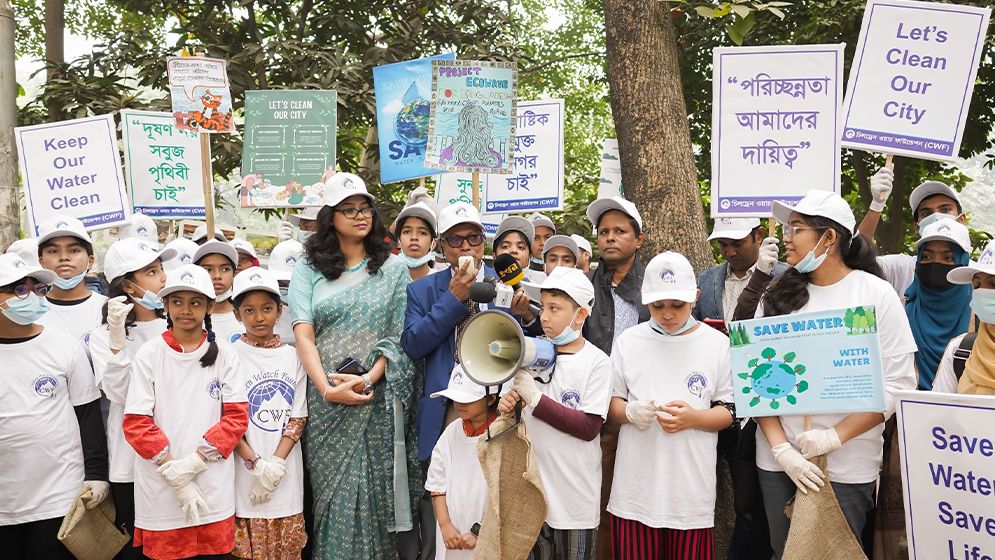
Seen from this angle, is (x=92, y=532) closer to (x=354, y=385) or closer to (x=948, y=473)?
(x=354, y=385)

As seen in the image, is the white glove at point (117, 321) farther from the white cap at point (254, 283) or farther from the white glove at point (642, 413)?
the white glove at point (642, 413)

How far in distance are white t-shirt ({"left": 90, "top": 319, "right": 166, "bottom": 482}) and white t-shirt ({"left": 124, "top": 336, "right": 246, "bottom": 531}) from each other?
4.2 inches

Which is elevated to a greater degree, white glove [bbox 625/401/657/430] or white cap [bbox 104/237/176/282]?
white cap [bbox 104/237/176/282]

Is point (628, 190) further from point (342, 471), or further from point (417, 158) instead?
point (342, 471)

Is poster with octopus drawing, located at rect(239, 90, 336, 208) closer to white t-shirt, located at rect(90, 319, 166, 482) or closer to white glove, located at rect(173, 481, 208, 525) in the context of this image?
white t-shirt, located at rect(90, 319, 166, 482)

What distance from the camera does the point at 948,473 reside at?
141 inches

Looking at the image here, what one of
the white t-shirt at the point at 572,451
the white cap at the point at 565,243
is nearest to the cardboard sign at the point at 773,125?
the white cap at the point at 565,243

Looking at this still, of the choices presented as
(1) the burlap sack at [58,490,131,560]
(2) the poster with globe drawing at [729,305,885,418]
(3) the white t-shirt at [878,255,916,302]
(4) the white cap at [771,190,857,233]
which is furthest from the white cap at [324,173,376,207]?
(3) the white t-shirt at [878,255,916,302]

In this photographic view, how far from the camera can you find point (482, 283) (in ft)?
12.9

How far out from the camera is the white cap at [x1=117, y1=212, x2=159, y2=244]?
710 cm

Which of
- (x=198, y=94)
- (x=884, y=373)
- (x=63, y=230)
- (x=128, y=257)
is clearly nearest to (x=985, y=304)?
(x=884, y=373)

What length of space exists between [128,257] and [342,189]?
1.24 metres

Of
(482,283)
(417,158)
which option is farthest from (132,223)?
(482,283)

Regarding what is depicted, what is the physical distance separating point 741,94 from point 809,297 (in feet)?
5.86
